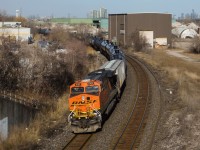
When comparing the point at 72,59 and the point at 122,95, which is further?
the point at 72,59

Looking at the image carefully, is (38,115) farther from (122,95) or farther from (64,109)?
(122,95)

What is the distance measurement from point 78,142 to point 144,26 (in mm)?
69275

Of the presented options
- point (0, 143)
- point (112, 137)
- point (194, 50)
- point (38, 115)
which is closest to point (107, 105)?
point (112, 137)

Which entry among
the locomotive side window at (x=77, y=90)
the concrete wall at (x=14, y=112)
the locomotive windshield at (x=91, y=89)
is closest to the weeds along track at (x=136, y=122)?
the locomotive windshield at (x=91, y=89)

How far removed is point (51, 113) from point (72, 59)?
15.6 m

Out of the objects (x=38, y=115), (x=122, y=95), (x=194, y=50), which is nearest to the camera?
(x=38, y=115)

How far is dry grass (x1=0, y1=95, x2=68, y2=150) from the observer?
17.2 meters

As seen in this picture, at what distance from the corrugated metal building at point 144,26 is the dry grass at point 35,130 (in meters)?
58.2

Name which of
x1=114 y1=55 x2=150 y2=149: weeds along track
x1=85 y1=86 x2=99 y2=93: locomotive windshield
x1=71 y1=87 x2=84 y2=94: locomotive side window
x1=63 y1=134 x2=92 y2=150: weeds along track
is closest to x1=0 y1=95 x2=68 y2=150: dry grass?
x1=63 y1=134 x2=92 y2=150: weeds along track

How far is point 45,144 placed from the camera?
17.5 metres

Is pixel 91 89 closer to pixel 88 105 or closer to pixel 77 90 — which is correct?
pixel 77 90

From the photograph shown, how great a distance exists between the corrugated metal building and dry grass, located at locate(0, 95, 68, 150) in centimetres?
5822

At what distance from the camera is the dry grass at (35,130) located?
56.5 feet

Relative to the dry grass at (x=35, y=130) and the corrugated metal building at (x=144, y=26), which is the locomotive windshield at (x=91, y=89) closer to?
the dry grass at (x=35, y=130)
